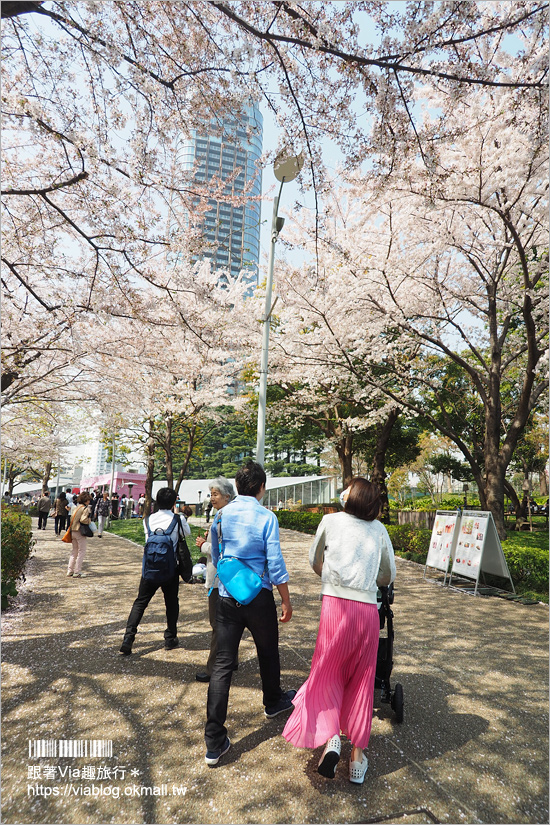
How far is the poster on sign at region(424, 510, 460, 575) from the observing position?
28.0ft

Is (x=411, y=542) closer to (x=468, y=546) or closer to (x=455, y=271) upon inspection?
(x=468, y=546)

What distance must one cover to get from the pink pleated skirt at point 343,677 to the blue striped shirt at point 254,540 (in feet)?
1.42

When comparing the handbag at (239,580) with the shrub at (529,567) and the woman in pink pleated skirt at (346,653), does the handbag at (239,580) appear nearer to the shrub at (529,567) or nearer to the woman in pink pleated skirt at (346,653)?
the woman in pink pleated skirt at (346,653)

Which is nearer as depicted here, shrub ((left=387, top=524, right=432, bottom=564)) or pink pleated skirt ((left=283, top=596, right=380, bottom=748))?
pink pleated skirt ((left=283, top=596, right=380, bottom=748))

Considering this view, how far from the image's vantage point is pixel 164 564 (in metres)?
4.40

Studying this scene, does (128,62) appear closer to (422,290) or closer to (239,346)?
(239,346)

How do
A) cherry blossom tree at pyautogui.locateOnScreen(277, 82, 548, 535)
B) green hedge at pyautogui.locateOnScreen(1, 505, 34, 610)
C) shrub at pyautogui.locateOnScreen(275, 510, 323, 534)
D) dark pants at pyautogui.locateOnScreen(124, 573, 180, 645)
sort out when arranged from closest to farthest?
dark pants at pyautogui.locateOnScreen(124, 573, 180, 645), green hedge at pyautogui.locateOnScreen(1, 505, 34, 610), cherry blossom tree at pyautogui.locateOnScreen(277, 82, 548, 535), shrub at pyautogui.locateOnScreen(275, 510, 323, 534)

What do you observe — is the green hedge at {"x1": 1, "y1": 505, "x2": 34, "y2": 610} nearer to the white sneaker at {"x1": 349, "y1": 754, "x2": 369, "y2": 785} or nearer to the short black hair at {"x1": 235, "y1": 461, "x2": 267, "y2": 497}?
the short black hair at {"x1": 235, "y1": 461, "x2": 267, "y2": 497}

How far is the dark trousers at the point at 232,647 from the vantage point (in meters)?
2.72

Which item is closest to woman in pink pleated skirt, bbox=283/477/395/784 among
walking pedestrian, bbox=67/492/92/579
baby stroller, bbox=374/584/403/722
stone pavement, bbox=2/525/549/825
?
stone pavement, bbox=2/525/549/825

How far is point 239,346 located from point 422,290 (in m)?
4.56

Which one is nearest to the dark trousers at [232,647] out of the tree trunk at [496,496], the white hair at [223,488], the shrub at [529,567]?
the white hair at [223,488]

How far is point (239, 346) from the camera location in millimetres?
11453

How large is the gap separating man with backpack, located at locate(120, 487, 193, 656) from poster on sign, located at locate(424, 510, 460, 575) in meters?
5.62
